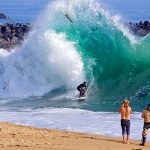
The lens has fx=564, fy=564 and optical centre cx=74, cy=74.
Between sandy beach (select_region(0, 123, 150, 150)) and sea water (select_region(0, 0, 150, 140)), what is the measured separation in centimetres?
387

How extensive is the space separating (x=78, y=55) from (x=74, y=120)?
6597mm

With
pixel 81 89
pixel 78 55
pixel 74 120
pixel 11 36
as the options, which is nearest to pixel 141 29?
pixel 11 36

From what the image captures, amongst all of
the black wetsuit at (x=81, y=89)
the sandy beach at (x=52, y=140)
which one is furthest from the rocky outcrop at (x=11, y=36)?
the sandy beach at (x=52, y=140)

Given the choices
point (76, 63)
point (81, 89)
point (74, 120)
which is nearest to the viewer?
point (74, 120)

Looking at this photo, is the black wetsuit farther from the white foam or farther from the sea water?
the white foam

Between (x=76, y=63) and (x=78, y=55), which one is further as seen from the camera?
(x=78, y=55)

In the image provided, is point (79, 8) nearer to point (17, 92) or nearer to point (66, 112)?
point (17, 92)

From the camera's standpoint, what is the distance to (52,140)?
10.5 meters

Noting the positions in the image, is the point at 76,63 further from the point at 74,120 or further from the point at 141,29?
the point at 141,29

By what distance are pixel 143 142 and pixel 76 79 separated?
847 centimetres

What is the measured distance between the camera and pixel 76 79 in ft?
61.4

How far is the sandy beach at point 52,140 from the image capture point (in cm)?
969

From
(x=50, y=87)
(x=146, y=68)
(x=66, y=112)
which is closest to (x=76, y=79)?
(x=50, y=87)

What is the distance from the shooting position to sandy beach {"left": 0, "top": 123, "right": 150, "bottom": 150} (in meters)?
9.69
